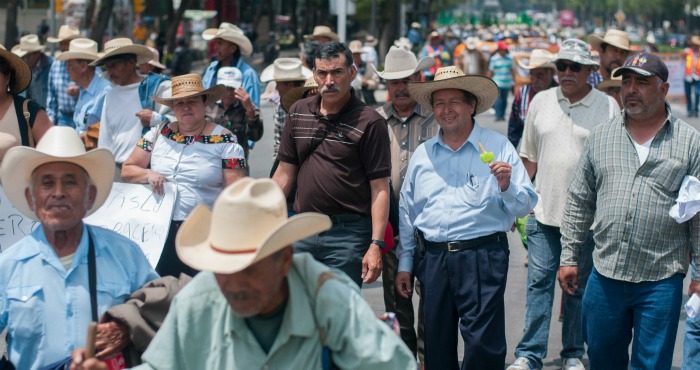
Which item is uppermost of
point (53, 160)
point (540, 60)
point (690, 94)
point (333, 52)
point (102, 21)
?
point (333, 52)

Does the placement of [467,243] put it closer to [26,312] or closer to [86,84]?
[26,312]

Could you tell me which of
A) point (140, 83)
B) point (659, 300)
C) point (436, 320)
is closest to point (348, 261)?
point (436, 320)

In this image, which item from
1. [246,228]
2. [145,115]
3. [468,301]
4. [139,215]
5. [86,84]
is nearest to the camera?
[246,228]

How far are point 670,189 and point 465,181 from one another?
40.4 inches

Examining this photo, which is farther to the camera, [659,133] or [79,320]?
[659,133]

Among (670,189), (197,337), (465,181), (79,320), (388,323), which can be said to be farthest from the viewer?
(465,181)

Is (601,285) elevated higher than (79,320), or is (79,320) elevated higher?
(79,320)

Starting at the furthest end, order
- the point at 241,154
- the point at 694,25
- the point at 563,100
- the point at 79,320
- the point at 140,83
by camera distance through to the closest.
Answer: the point at 694,25
the point at 140,83
the point at 563,100
the point at 241,154
the point at 79,320

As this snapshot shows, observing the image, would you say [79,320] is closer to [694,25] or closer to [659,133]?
[659,133]

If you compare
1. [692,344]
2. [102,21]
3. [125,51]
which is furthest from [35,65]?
[102,21]

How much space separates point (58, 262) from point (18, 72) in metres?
2.86

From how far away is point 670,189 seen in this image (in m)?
A: 5.46

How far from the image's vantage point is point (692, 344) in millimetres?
6066

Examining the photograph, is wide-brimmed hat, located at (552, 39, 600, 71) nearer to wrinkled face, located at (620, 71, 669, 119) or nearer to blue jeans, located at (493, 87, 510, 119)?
wrinkled face, located at (620, 71, 669, 119)
